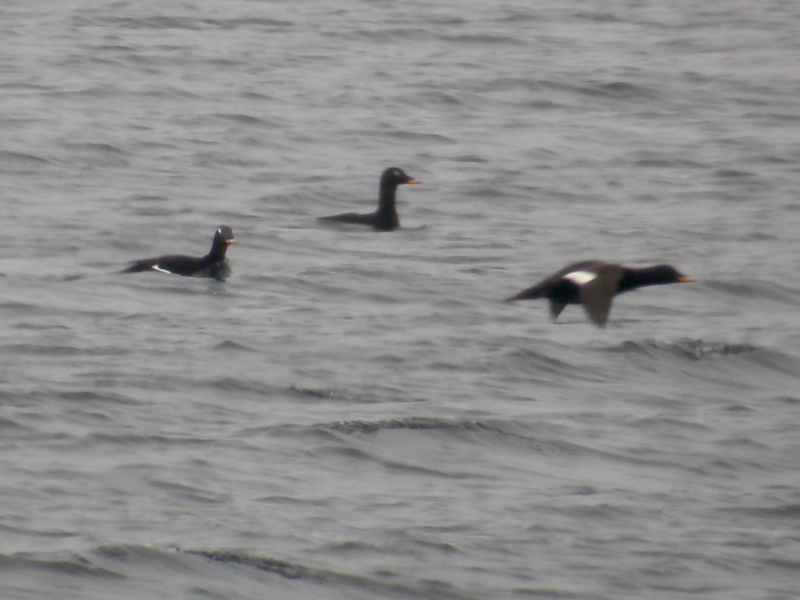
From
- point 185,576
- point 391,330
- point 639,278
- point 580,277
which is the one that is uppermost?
point 580,277

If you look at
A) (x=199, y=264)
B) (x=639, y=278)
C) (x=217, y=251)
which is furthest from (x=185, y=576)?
(x=217, y=251)

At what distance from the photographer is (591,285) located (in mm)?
9781

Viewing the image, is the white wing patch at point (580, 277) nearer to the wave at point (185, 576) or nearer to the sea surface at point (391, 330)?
the sea surface at point (391, 330)

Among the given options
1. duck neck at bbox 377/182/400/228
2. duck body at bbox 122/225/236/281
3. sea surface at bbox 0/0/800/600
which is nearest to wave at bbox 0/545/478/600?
sea surface at bbox 0/0/800/600

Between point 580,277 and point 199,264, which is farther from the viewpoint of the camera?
point 199,264

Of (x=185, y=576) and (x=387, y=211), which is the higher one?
(x=387, y=211)

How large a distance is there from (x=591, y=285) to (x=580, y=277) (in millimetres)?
219

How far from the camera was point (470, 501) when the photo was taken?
356 inches

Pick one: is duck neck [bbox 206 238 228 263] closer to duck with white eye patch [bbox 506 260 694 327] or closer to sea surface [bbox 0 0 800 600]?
sea surface [bbox 0 0 800 600]

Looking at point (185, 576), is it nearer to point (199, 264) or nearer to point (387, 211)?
point (199, 264)

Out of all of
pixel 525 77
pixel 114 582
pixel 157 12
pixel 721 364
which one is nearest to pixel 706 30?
pixel 525 77

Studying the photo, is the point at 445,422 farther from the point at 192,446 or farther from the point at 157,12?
the point at 157,12

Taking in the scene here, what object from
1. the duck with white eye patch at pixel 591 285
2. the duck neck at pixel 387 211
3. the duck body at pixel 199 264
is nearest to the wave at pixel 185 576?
the duck with white eye patch at pixel 591 285

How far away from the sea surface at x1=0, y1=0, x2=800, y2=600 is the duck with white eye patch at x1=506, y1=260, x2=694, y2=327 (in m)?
0.74
